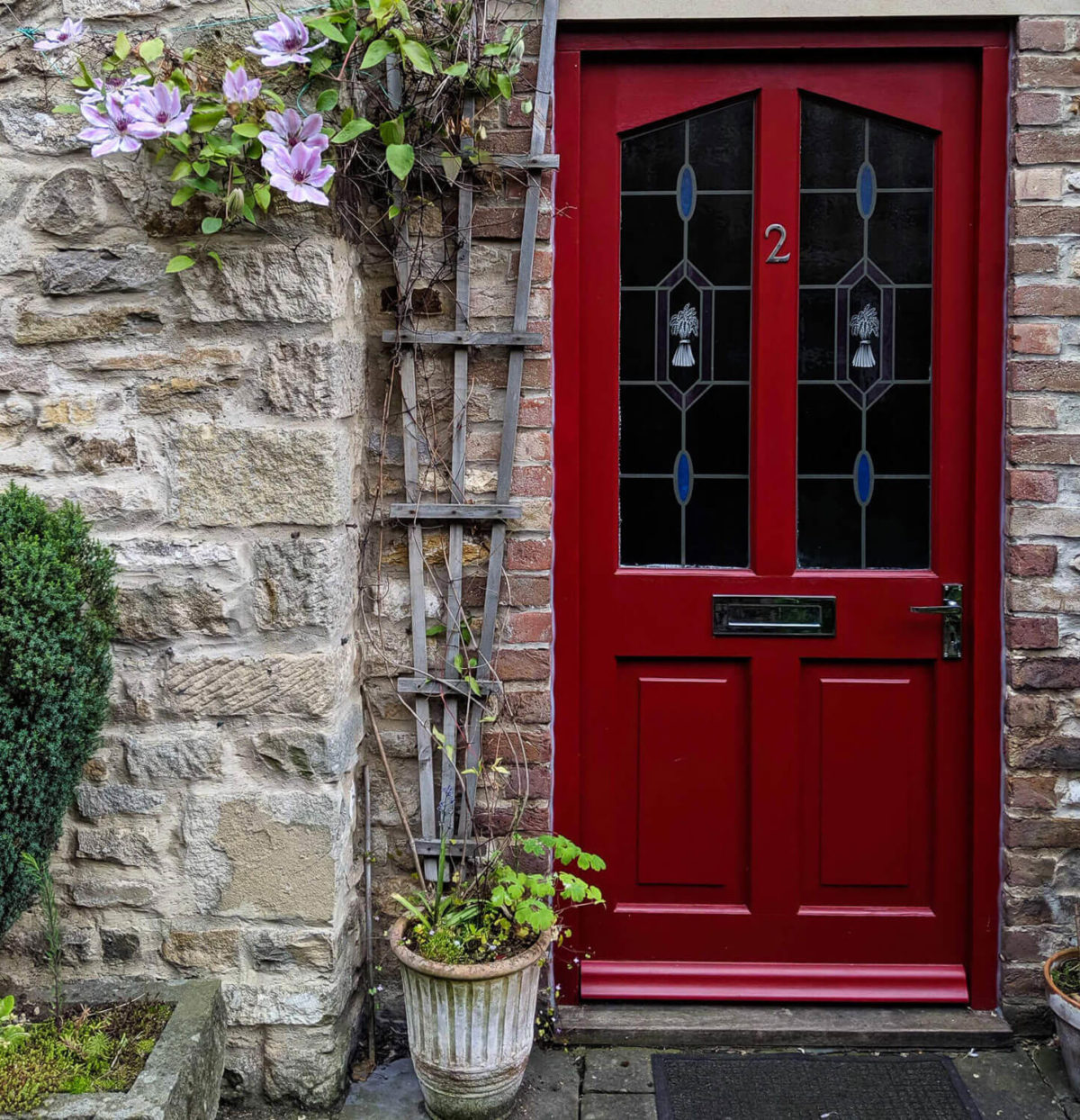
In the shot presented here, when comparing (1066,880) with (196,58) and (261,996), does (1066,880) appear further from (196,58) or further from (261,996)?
(196,58)

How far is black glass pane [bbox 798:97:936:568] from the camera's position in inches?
122

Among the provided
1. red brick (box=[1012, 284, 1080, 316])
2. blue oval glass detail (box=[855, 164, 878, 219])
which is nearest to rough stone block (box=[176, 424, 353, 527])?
blue oval glass detail (box=[855, 164, 878, 219])

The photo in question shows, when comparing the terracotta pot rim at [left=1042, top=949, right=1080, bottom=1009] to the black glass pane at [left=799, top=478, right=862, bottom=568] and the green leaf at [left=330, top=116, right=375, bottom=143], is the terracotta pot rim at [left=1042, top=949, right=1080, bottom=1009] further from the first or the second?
the green leaf at [left=330, top=116, right=375, bottom=143]

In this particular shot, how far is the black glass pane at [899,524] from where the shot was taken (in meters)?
3.16

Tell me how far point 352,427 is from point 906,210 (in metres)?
1.57

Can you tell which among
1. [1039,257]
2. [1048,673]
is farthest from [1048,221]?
[1048,673]

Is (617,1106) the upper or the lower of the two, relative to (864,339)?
lower

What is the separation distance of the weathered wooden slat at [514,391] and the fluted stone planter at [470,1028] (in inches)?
17.1

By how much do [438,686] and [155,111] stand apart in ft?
4.96

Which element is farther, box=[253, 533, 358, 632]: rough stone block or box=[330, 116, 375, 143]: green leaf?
box=[253, 533, 358, 632]: rough stone block

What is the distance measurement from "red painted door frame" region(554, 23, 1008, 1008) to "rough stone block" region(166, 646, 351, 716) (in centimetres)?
69

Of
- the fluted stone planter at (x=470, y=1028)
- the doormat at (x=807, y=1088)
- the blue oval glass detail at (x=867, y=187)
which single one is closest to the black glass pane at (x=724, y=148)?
the blue oval glass detail at (x=867, y=187)

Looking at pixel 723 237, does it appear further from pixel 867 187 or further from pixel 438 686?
pixel 438 686

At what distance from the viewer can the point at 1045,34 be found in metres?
2.90
